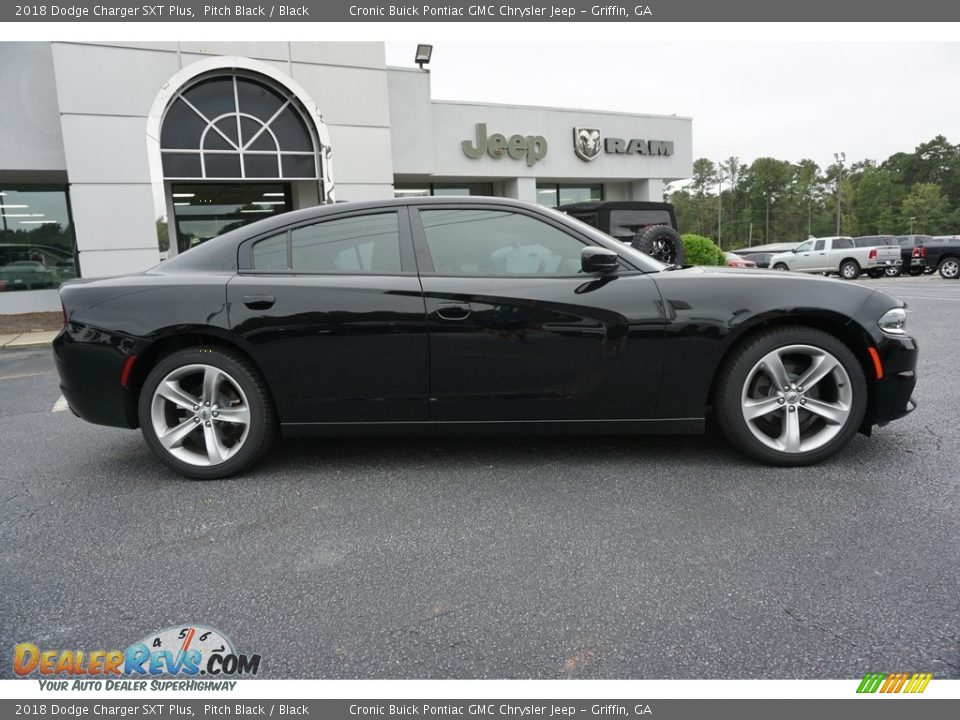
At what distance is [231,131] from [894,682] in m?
14.6

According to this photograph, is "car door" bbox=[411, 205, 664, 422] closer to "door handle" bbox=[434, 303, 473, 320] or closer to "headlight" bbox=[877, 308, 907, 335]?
"door handle" bbox=[434, 303, 473, 320]

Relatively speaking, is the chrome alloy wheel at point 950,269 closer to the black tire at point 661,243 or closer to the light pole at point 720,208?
the black tire at point 661,243

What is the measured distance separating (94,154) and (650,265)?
13222 millimetres

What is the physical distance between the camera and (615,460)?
12.0 feet

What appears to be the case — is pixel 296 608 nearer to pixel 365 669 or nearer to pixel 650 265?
pixel 365 669

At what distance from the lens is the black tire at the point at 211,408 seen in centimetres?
348

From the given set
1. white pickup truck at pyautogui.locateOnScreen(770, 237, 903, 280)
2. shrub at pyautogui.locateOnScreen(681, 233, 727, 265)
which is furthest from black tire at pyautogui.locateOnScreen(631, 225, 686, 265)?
white pickup truck at pyautogui.locateOnScreen(770, 237, 903, 280)

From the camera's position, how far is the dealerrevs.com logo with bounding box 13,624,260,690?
1880mm

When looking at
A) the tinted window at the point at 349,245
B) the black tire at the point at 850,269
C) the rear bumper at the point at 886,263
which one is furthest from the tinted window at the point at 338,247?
the black tire at the point at 850,269

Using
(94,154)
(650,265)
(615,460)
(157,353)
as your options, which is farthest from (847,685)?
(94,154)

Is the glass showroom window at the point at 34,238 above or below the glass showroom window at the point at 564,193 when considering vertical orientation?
below

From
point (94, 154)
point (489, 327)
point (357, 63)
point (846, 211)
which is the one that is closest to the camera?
point (489, 327)

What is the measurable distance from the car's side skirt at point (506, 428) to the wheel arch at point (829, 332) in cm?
27

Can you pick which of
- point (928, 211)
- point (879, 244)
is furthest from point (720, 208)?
point (879, 244)
